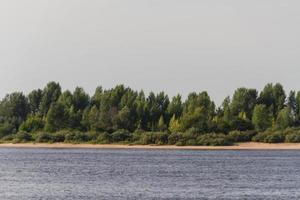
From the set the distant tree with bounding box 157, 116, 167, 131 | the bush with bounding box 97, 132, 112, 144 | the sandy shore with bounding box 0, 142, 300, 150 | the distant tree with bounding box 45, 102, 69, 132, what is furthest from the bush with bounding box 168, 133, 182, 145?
the distant tree with bounding box 45, 102, 69, 132

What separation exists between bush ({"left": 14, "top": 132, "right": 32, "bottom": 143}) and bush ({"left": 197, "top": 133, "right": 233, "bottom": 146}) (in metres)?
34.1

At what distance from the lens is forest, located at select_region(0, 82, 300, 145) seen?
15275cm

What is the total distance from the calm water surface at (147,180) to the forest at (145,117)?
167ft

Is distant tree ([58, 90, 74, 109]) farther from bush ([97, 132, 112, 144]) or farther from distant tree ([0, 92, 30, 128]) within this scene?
bush ([97, 132, 112, 144])

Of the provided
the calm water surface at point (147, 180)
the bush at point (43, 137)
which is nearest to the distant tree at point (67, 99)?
the bush at point (43, 137)

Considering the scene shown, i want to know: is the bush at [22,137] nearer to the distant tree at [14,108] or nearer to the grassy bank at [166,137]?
the grassy bank at [166,137]

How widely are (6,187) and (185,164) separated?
1511 inches

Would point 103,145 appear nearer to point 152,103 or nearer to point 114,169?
point 152,103

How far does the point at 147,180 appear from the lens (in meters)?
71.3

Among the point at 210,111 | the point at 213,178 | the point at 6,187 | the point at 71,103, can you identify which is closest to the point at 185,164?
the point at 213,178

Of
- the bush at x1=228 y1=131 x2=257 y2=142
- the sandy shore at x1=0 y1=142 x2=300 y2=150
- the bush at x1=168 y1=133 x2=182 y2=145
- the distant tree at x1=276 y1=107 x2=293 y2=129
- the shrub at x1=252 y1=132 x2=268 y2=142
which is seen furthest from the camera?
the distant tree at x1=276 y1=107 x2=293 y2=129

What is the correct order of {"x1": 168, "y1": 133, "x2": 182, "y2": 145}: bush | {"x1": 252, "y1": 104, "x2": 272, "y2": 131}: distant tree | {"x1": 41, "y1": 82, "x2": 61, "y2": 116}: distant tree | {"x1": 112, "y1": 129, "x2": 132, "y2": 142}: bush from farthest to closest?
{"x1": 41, "y1": 82, "x2": 61, "y2": 116}: distant tree → {"x1": 252, "y1": 104, "x2": 272, "y2": 131}: distant tree → {"x1": 112, "y1": 129, "x2": 132, "y2": 142}: bush → {"x1": 168, "y1": 133, "x2": 182, "y2": 145}: bush

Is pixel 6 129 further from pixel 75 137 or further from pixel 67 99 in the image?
pixel 75 137

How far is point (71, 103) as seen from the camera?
174500mm
